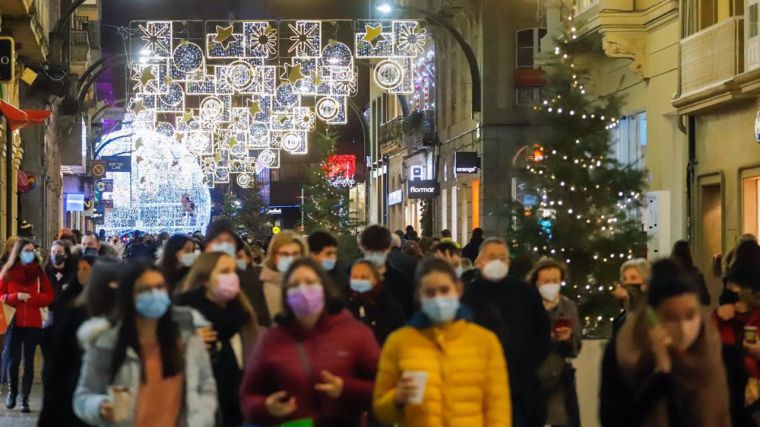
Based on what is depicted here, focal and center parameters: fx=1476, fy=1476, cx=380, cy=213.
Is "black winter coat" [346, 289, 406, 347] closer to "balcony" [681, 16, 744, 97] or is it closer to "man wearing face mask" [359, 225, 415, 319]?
"man wearing face mask" [359, 225, 415, 319]

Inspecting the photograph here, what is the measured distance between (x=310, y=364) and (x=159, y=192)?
65.4 meters

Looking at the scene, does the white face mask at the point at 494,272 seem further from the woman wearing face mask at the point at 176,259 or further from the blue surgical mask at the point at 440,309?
the blue surgical mask at the point at 440,309

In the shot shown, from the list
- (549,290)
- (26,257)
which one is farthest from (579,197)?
(26,257)

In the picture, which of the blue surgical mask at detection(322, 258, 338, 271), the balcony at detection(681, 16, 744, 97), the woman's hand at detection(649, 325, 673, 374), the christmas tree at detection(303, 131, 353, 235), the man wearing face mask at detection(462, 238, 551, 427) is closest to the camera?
the woman's hand at detection(649, 325, 673, 374)

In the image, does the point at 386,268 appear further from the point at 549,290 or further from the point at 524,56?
the point at 524,56

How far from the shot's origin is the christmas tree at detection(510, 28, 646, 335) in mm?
16562

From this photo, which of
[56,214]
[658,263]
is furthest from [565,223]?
[56,214]

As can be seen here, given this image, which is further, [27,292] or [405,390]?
[27,292]

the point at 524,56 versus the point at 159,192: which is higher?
the point at 524,56

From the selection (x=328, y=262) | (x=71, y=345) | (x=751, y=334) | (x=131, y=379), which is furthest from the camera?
(x=328, y=262)

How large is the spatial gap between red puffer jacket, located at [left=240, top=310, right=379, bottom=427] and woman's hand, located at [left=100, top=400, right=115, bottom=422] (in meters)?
0.66

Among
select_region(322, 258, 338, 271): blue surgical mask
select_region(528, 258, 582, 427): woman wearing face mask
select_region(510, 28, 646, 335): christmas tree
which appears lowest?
select_region(528, 258, 582, 427): woman wearing face mask

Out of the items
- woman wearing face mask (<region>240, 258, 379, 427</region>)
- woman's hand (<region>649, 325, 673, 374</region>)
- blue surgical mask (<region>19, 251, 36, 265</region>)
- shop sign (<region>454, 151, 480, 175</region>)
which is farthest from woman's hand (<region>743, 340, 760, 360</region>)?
shop sign (<region>454, 151, 480, 175</region>)

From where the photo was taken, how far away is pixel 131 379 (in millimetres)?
7223
